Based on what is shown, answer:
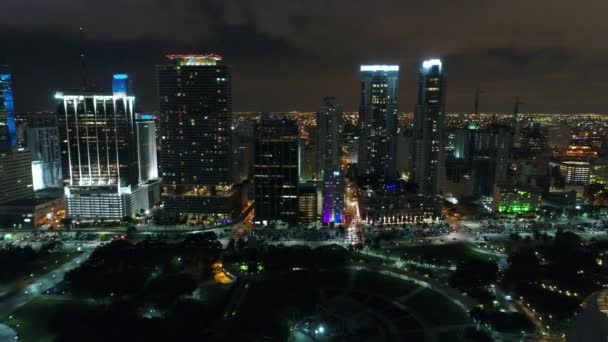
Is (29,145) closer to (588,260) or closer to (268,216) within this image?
(268,216)

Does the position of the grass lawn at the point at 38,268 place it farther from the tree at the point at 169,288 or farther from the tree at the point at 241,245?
the tree at the point at 241,245

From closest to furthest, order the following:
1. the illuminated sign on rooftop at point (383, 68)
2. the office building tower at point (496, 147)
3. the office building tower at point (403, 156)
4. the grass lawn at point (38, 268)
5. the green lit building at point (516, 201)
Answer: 1. the grass lawn at point (38, 268)
2. the green lit building at point (516, 201)
3. the office building tower at point (496, 147)
4. the office building tower at point (403, 156)
5. the illuminated sign on rooftop at point (383, 68)

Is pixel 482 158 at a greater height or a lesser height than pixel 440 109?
lesser

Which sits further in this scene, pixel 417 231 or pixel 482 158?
pixel 482 158

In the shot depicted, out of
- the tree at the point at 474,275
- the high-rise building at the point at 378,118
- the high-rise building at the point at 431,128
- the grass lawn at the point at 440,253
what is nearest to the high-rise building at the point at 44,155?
the high-rise building at the point at 378,118

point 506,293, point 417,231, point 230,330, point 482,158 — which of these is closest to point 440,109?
point 482,158

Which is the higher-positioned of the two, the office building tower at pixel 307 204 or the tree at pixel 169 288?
the office building tower at pixel 307 204

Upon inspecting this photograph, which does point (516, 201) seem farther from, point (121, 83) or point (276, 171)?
point (121, 83)

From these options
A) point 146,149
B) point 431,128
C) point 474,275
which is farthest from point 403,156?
point 474,275
